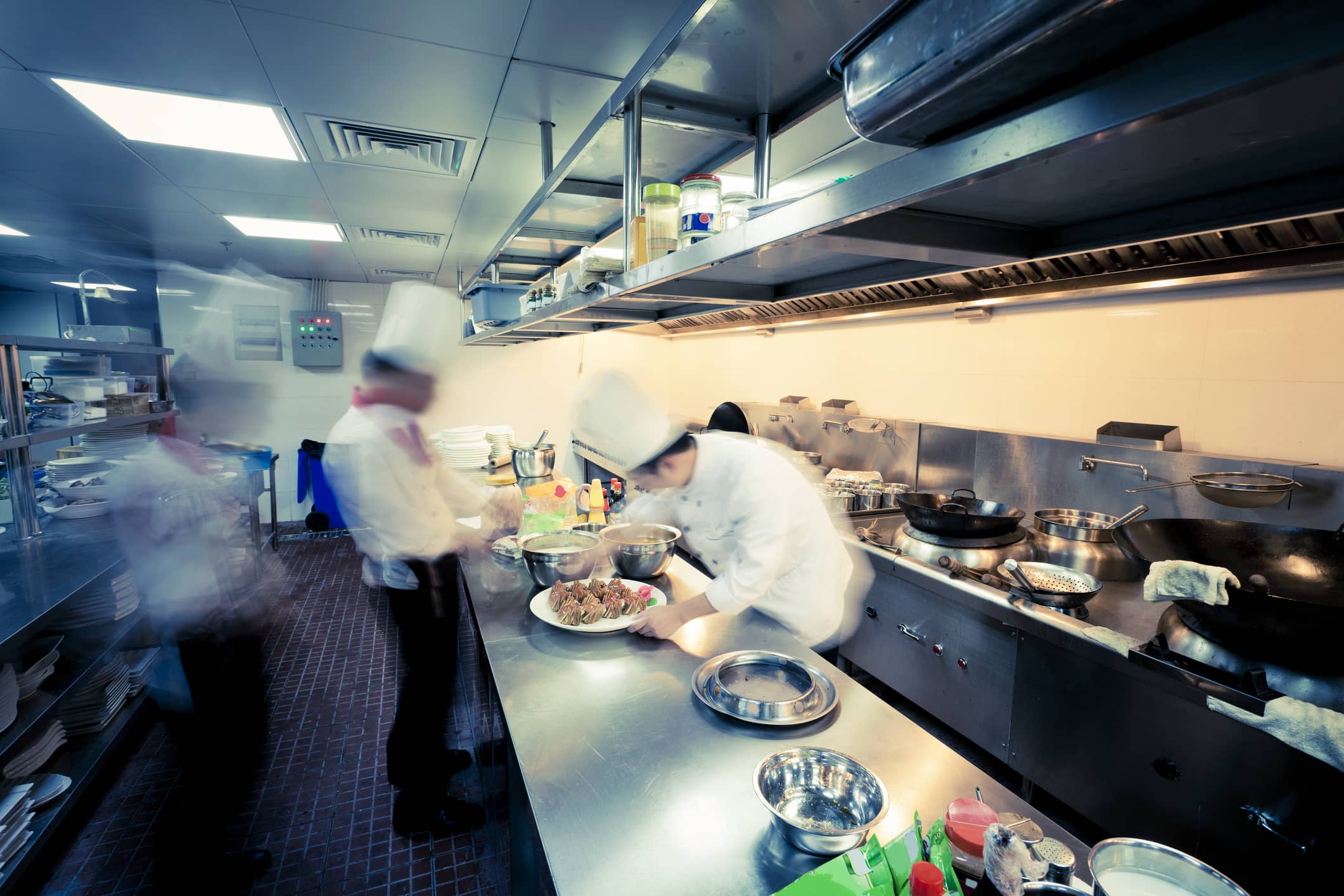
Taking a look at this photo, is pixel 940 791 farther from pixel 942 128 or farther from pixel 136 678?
pixel 136 678

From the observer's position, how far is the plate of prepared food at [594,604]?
5.84 feet

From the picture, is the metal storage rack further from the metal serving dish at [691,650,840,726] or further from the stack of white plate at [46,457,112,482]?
the stack of white plate at [46,457,112,482]

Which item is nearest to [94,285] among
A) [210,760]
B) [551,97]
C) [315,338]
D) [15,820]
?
[315,338]

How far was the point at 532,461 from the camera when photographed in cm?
438

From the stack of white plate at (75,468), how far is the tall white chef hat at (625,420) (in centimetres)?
335

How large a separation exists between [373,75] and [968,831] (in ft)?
9.14

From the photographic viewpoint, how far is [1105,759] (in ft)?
5.98

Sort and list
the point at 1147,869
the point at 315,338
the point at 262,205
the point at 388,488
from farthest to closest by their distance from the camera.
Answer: the point at 315,338 → the point at 262,205 → the point at 388,488 → the point at 1147,869

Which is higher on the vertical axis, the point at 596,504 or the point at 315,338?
the point at 315,338

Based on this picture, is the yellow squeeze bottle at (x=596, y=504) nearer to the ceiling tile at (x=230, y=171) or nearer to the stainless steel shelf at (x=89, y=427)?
the ceiling tile at (x=230, y=171)

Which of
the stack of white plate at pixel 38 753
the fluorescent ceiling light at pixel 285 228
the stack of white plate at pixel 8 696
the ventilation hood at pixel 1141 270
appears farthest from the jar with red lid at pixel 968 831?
the fluorescent ceiling light at pixel 285 228

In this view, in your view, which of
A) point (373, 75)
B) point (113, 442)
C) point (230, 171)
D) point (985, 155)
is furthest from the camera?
point (113, 442)

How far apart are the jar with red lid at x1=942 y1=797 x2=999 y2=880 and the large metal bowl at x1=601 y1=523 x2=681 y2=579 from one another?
4.27 ft

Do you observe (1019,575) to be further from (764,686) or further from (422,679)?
(422,679)
